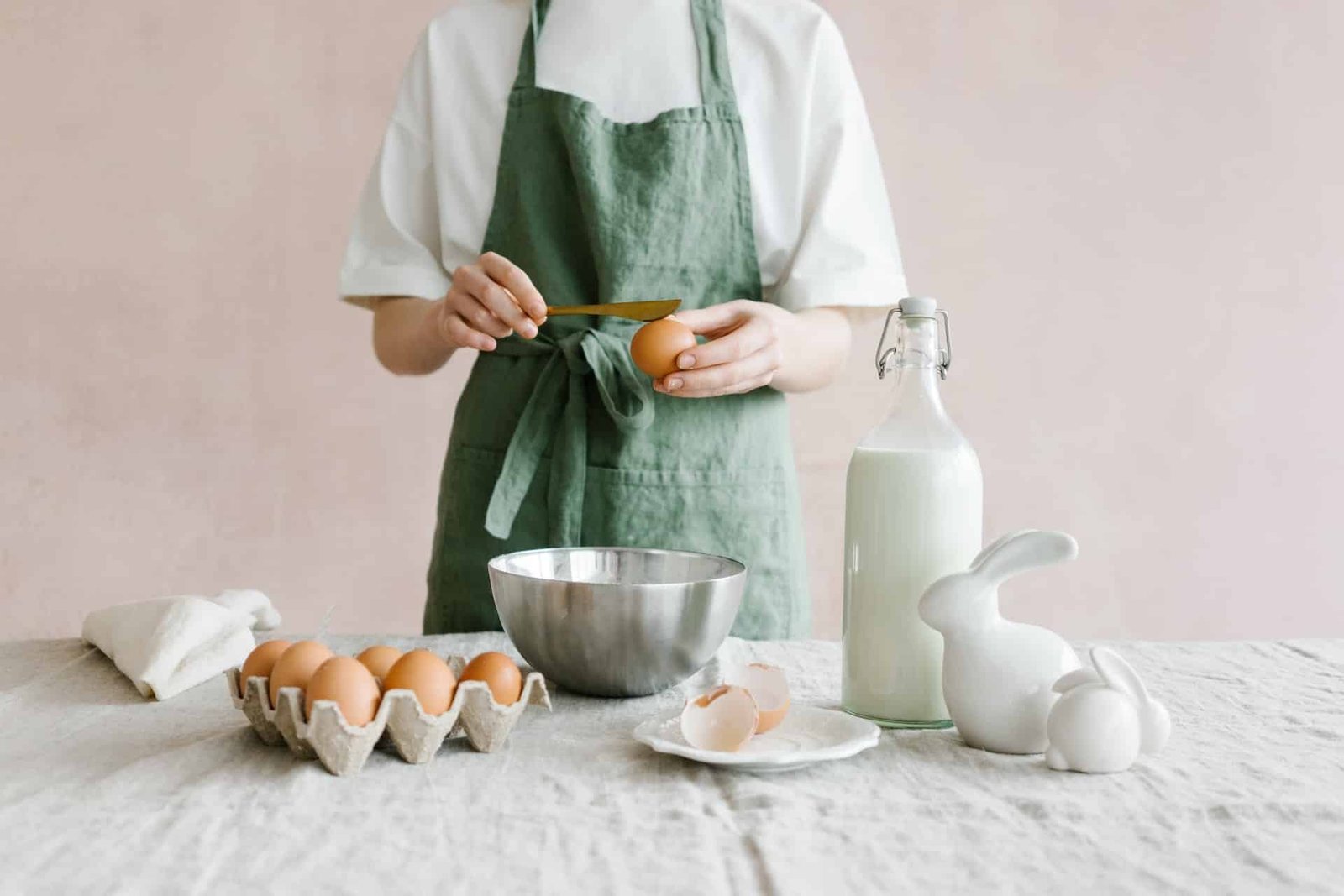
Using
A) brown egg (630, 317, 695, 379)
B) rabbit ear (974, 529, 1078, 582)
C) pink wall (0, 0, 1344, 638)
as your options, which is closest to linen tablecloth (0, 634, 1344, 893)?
rabbit ear (974, 529, 1078, 582)

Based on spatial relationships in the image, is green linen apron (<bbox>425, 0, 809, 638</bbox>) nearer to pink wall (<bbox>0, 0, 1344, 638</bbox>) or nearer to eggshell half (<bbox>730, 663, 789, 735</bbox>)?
eggshell half (<bbox>730, 663, 789, 735</bbox>)

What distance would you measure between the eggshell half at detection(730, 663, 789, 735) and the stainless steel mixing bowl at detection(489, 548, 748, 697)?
0.06 metres

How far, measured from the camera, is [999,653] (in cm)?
73

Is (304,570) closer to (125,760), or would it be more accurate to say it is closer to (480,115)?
(480,115)

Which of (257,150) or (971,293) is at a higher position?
(257,150)

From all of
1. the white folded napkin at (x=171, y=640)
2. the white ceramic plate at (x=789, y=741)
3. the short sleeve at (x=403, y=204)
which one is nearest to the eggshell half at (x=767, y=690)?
the white ceramic plate at (x=789, y=741)

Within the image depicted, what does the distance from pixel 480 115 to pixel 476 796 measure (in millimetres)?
893

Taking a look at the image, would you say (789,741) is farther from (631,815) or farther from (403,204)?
(403,204)

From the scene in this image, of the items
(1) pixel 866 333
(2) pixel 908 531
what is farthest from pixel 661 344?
(1) pixel 866 333

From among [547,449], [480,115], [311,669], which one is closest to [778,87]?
[480,115]

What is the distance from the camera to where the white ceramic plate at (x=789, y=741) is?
2.20 feet

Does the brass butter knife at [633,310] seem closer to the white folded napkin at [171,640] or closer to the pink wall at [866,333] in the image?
the white folded napkin at [171,640]

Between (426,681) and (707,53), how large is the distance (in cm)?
83

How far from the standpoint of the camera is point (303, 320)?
2.07 meters
